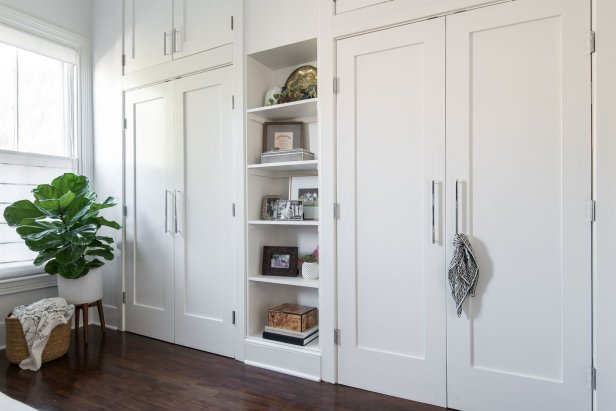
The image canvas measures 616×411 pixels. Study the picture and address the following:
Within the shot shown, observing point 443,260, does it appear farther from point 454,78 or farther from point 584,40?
point 584,40

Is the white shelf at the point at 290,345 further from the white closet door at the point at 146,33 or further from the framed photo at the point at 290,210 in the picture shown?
the white closet door at the point at 146,33

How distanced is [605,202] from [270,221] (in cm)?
177

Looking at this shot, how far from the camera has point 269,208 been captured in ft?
9.06

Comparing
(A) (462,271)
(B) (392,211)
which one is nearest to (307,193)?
(B) (392,211)

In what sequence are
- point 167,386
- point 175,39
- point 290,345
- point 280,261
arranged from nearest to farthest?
point 167,386 < point 290,345 < point 280,261 < point 175,39

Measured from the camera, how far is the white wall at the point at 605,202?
1.68m

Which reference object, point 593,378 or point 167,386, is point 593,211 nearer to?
point 593,378

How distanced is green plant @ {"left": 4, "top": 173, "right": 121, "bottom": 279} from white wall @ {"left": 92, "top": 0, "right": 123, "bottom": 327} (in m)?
0.42

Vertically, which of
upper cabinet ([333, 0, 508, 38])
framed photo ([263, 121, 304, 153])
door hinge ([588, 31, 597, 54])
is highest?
upper cabinet ([333, 0, 508, 38])

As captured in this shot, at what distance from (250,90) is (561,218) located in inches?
78.4

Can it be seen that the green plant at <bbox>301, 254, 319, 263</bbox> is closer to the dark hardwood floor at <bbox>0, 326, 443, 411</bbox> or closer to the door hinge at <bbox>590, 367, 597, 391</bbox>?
the dark hardwood floor at <bbox>0, 326, 443, 411</bbox>

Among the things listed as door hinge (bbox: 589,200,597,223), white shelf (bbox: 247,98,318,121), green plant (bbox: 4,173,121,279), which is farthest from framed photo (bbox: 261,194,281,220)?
door hinge (bbox: 589,200,597,223)

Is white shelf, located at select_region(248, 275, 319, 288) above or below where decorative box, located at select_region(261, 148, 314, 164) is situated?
below

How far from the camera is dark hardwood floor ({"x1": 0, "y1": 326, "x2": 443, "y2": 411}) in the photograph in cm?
A: 206
